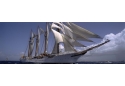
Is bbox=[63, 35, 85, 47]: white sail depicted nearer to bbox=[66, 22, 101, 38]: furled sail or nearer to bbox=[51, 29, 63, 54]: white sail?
bbox=[51, 29, 63, 54]: white sail

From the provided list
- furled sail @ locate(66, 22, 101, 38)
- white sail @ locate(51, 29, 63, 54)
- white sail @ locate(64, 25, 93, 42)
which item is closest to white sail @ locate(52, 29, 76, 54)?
white sail @ locate(51, 29, 63, 54)

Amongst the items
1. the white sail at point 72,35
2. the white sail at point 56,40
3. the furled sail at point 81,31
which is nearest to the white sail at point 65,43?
the white sail at point 56,40

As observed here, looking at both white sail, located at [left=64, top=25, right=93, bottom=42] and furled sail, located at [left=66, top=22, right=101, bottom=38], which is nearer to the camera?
furled sail, located at [left=66, top=22, right=101, bottom=38]

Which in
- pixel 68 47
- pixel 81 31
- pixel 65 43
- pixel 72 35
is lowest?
pixel 68 47

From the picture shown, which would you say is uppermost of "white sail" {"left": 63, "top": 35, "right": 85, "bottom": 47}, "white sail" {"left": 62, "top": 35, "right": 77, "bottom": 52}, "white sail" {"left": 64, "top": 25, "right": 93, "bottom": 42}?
"white sail" {"left": 64, "top": 25, "right": 93, "bottom": 42}

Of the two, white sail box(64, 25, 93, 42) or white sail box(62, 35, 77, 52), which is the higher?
white sail box(64, 25, 93, 42)

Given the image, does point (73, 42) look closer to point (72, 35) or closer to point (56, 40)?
point (72, 35)

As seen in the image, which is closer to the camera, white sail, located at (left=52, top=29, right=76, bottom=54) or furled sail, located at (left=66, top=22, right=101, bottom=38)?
furled sail, located at (left=66, top=22, right=101, bottom=38)

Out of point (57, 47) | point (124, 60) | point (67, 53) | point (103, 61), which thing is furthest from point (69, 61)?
point (124, 60)

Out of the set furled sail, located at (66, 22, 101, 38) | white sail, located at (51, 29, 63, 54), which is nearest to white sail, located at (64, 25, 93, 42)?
furled sail, located at (66, 22, 101, 38)

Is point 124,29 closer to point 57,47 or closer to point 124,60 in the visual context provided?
point 124,60

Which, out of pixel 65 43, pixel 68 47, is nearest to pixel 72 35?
pixel 65 43

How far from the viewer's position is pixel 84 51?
10195 mm

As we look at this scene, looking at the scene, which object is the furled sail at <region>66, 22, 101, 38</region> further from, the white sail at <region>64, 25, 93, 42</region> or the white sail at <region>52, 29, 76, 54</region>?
the white sail at <region>52, 29, 76, 54</region>
